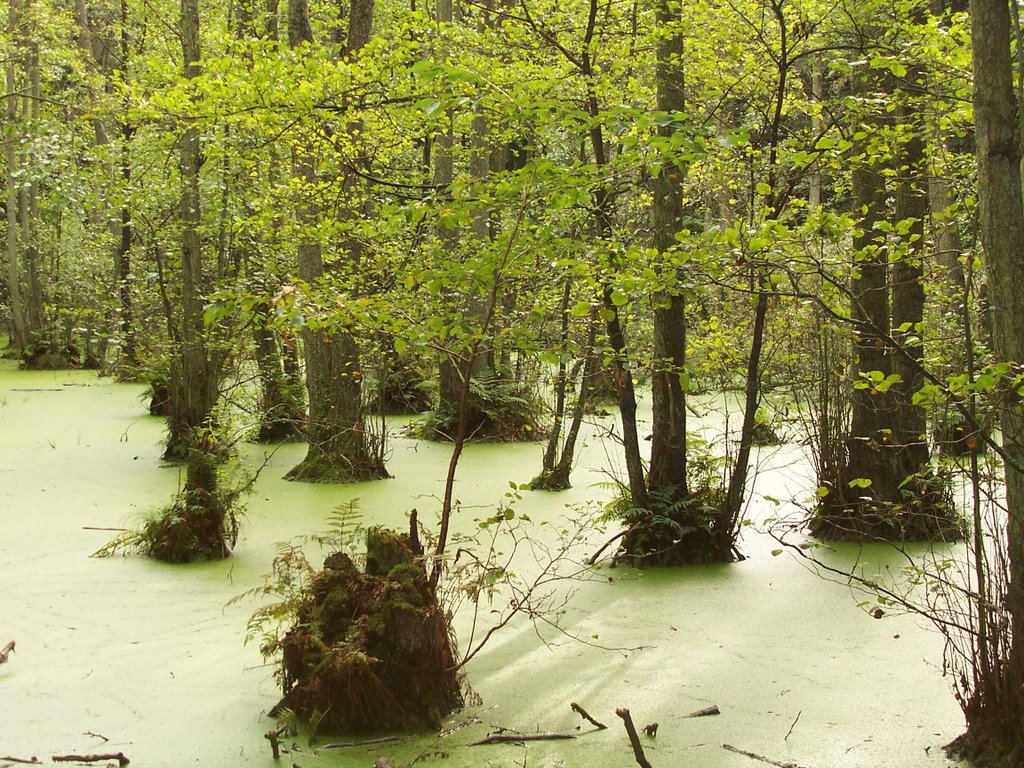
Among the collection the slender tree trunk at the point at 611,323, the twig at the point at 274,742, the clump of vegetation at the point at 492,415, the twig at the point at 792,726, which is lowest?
the twig at the point at 792,726

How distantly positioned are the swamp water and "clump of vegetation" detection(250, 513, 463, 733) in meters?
0.13

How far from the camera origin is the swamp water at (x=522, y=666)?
3.13 meters

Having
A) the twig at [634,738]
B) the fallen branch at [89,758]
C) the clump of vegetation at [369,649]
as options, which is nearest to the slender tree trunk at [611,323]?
the clump of vegetation at [369,649]

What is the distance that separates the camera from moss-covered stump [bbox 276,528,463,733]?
127 inches

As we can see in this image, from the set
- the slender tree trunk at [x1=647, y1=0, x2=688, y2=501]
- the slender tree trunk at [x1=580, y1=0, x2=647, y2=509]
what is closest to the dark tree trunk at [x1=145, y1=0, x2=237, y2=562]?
the slender tree trunk at [x1=580, y1=0, x2=647, y2=509]

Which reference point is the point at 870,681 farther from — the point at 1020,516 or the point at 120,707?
the point at 120,707

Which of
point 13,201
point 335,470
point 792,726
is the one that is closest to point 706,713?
point 792,726

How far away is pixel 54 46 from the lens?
14.6 meters

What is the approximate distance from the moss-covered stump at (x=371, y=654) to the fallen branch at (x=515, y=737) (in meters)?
0.23

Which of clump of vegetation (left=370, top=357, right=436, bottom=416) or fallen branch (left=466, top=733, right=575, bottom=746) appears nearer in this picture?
fallen branch (left=466, top=733, right=575, bottom=746)

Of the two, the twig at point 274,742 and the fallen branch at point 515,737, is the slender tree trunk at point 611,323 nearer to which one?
the fallen branch at point 515,737

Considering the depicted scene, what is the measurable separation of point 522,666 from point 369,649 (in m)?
0.88

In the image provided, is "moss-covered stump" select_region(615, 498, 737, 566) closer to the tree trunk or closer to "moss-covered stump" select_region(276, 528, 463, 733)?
"moss-covered stump" select_region(276, 528, 463, 733)

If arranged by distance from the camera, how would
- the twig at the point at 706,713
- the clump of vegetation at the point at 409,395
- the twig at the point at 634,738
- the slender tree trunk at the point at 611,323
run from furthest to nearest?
the clump of vegetation at the point at 409,395, the slender tree trunk at the point at 611,323, the twig at the point at 706,713, the twig at the point at 634,738
